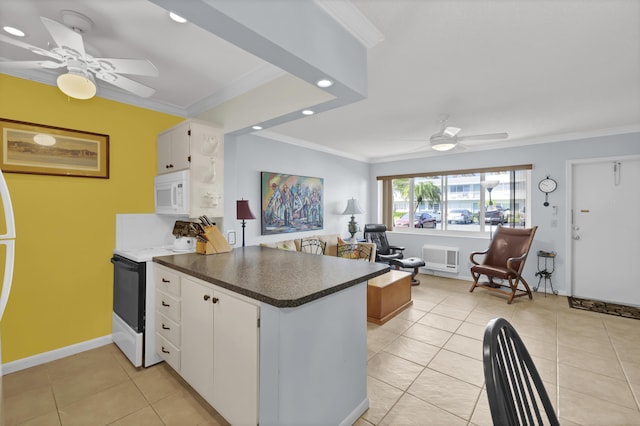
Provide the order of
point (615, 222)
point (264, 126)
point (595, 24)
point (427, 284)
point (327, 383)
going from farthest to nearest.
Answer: point (427, 284) → point (615, 222) → point (264, 126) → point (595, 24) → point (327, 383)

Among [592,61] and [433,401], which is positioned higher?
[592,61]

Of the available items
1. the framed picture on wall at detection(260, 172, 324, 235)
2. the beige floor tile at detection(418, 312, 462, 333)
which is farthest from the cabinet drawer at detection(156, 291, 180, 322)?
the beige floor tile at detection(418, 312, 462, 333)

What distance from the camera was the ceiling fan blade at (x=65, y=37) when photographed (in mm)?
1455

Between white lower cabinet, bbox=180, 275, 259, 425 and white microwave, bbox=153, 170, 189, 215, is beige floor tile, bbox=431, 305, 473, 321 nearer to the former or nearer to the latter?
white lower cabinet, bbox=180, 275, 259, 425

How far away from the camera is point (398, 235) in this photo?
607cm

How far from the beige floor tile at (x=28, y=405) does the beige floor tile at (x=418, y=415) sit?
89.5 inches

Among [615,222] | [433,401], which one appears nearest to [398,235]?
[615,222]

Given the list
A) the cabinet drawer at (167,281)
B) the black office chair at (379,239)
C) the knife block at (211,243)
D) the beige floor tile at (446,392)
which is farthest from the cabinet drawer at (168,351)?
the black office chair at (379,239)

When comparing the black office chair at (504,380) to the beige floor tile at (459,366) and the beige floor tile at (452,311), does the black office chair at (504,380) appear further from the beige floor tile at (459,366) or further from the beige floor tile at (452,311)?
the beige floor tile at (452,311)

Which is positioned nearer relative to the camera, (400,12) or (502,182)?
(400,12)

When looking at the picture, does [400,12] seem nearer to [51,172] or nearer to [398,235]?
[51,172]

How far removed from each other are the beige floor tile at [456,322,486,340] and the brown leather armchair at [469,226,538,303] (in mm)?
1143

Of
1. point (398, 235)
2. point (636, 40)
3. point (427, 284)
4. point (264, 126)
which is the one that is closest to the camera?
point (636, 40)

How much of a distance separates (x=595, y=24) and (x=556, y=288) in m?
4.02
